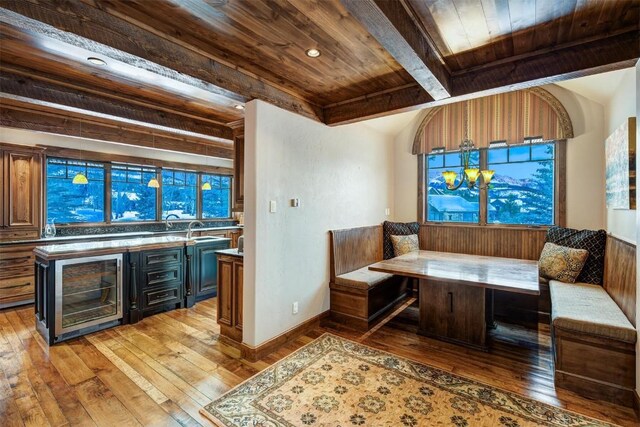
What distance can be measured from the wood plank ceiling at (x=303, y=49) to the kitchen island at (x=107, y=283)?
1587mm

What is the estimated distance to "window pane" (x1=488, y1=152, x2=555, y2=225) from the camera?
4.11m

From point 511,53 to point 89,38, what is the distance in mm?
2972

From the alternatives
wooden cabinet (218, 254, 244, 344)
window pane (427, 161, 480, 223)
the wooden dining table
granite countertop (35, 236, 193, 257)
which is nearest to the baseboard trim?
wooden cabinet (218, 254, 244, 344)

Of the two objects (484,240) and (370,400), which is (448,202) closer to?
(484,240)

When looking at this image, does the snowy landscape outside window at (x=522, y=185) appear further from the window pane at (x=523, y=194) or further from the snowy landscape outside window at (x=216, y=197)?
the snowy landscape outside window at (x=216, y=197)

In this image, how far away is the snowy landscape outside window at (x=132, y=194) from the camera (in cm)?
572

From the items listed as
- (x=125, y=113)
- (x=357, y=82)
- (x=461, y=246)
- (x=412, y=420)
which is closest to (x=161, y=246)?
(x=125, y=113)

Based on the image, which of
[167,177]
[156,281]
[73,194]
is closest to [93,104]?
[156,281]

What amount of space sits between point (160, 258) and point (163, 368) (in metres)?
1.71

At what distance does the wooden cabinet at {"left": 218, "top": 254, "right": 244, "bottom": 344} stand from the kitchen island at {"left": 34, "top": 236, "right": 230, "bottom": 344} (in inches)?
44.3

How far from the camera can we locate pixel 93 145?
5344 millimetres

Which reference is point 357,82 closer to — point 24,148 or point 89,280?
point 89,280

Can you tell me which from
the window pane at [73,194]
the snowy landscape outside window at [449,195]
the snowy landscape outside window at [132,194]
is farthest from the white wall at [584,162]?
the window pane at [73,194]

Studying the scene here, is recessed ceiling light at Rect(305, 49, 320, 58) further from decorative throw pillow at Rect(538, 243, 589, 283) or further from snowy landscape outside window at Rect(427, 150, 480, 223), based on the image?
decorative throw pillow at Rect(538, 243, 589, 283)
